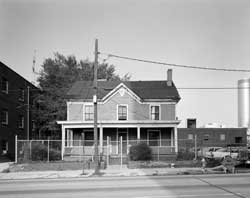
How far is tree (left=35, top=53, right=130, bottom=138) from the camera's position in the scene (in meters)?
45.3

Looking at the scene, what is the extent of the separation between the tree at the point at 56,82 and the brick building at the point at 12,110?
3115 mm

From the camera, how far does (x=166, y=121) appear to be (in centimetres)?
3086

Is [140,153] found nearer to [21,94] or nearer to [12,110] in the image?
[12,110]

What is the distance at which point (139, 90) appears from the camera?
117 ft

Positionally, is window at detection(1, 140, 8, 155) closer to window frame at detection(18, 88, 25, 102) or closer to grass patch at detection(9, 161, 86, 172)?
window frame at detection(18, 88, 25, 102)

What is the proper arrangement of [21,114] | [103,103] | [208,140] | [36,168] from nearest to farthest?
[36,168] → [103,103] → [21,114] → [208,140]

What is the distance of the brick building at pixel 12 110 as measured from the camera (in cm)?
3262

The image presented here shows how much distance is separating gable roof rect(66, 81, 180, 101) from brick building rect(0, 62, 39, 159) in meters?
6.32

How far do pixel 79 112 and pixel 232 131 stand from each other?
1847 inches

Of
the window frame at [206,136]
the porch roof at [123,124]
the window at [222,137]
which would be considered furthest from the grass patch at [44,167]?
the window at [222,137]

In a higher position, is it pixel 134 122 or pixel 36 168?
pixel 134 122

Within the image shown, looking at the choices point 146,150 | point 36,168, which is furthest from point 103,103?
point 36,168

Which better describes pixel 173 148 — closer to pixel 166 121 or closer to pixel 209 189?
pixel 166 121

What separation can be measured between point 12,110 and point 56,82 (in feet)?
46.9
